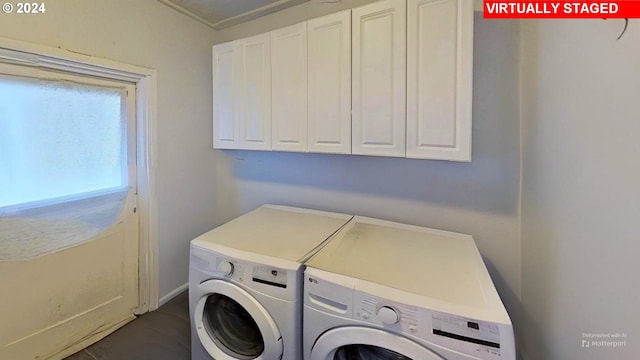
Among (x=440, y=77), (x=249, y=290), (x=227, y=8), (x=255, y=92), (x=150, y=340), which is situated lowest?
(x=150, y=340)

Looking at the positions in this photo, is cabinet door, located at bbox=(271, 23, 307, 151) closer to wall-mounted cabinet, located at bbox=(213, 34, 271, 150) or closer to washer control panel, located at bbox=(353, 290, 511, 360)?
wall-mounted cabinet, located at bbox=(213, 34, 271, 150)

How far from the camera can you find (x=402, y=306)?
0.94 m

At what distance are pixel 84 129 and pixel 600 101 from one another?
8.09ft

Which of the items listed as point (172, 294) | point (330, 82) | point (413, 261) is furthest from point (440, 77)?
point (172, 294)

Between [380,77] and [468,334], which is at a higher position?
[380,77]

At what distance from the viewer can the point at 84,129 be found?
1686mm

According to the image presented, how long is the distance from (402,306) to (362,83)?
1.13 m

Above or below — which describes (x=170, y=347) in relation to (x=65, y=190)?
below

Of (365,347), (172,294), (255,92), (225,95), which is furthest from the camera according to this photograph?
(172,294)

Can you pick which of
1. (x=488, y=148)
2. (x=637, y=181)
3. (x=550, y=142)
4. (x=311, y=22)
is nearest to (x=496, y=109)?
(x=488, y=148)

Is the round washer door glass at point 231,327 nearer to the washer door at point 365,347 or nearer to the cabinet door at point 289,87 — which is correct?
the washer door at point 365,347

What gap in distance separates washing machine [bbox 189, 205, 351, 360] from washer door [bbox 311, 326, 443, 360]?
6.5 inches

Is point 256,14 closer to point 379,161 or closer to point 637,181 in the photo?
point 379,161

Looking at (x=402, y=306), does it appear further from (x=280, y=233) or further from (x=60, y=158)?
(x=60, y=158)
